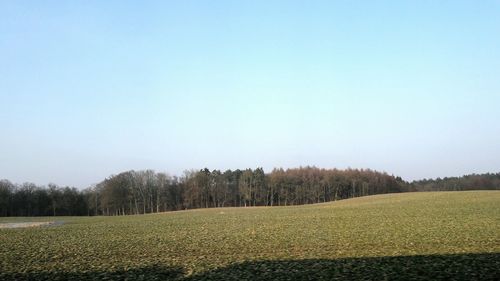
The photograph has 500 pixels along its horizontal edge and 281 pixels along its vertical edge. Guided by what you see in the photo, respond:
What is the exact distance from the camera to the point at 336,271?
16266 millimetres

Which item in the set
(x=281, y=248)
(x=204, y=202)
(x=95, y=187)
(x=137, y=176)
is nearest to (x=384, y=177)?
(x=204, y=202)

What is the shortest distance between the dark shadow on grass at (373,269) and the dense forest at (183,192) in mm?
132405

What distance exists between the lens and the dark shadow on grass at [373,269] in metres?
14.9

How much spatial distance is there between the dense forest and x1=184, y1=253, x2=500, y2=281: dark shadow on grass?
13241 centimetres

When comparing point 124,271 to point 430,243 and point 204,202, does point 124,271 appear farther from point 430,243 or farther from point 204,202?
point 204,202

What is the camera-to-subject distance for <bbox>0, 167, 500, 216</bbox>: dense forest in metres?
144

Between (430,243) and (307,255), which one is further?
(430,243)

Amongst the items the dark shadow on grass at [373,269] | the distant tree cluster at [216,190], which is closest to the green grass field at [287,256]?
the dark shadow on grass at [373,269]

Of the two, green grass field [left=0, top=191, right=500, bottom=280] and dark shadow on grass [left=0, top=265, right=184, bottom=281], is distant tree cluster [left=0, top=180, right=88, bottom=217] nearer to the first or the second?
green grass field [left=0, top=191, right=500, bottom=280]

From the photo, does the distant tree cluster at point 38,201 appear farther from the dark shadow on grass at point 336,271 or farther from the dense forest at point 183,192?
the dark shadow on grass at point 336,271

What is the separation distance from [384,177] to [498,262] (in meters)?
165

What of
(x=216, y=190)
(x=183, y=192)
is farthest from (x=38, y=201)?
(x=216, y=190)

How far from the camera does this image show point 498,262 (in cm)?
1650

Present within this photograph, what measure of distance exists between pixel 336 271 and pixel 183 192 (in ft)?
470
